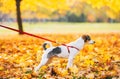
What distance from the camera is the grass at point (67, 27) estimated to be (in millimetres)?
6633

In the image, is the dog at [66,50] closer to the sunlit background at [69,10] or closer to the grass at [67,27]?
the grass at [67,27]

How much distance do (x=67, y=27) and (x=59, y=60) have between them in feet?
3.88

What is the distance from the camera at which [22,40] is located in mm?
6641

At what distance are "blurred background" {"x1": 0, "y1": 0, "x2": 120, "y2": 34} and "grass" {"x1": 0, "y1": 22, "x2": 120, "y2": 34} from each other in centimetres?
7

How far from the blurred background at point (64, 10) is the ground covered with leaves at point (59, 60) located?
35 cm

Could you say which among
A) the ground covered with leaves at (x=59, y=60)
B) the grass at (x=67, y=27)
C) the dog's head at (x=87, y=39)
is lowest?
the ground covered with leaves at (x=59, y=60)

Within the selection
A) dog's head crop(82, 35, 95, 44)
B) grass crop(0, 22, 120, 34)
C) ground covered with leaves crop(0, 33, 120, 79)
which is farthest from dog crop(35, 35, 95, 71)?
grass crop(0, 22, 120, 34)

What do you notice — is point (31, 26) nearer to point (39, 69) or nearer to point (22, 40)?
point (22, 40)

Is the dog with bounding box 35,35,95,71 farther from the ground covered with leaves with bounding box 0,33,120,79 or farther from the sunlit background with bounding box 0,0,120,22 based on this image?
the sunlit background with bounding box 0,0,120,22

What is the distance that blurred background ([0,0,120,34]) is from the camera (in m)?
6.61

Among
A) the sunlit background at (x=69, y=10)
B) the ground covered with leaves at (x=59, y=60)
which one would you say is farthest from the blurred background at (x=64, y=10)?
the ground covered with leaves at (x=59, y=60)

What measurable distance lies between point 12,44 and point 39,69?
1.32 metres

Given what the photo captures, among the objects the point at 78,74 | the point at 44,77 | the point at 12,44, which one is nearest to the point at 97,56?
the point at 78,74

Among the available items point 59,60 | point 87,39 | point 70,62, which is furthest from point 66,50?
point 59,60
